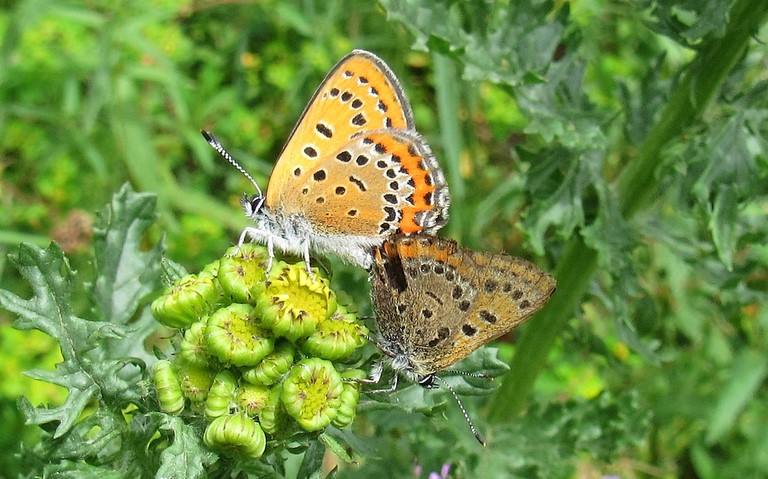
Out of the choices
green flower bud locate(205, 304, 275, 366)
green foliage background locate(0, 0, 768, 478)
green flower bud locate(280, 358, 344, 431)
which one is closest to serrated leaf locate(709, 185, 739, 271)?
green foliage background locate(0, 0, 768, 478)

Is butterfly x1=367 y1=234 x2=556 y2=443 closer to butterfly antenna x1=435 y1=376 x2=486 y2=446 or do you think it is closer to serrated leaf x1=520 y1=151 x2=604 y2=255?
butterfly antenna x1=435 y1=376 x2=486 y2=446

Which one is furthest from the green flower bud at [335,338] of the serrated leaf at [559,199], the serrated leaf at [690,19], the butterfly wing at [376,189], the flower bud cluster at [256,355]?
the serrated leaf at [690,19]

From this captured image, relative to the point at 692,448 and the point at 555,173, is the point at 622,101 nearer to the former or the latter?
the point at 555,173

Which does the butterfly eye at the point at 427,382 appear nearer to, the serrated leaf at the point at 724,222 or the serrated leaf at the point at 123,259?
the serrated leaf at the point at 123,259

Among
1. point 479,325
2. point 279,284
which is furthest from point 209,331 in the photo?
point 479,325

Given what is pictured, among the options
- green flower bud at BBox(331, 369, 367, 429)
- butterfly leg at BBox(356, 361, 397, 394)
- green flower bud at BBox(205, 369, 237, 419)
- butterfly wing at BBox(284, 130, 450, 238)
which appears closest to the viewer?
green flower bud at BBox(205, 369, 237, 419)

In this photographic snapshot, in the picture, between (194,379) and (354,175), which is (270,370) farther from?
(354,175)
